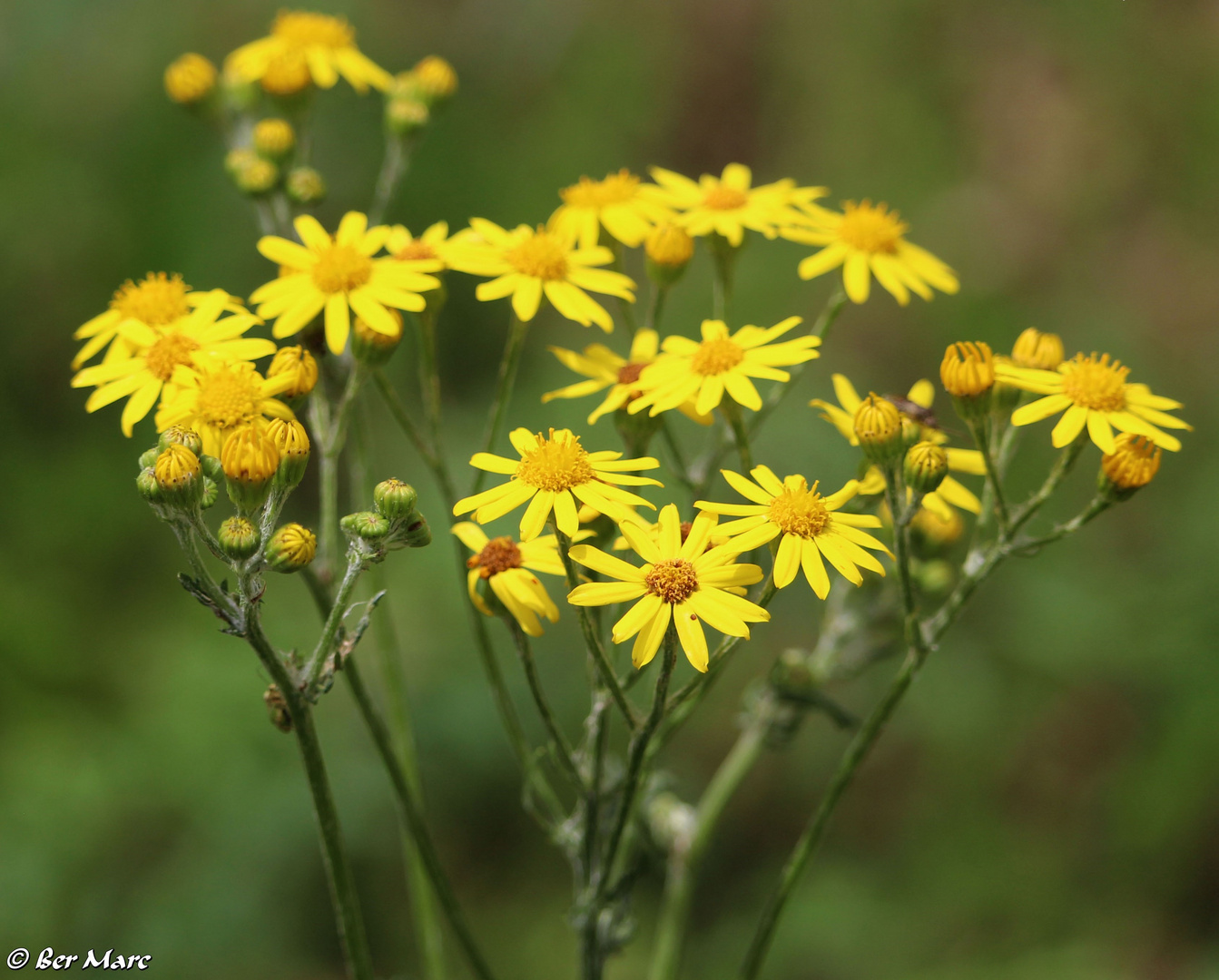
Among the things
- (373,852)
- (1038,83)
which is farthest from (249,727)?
(1038,83)

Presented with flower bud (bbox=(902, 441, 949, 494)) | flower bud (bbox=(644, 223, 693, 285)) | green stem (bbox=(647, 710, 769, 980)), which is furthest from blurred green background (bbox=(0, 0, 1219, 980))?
flower bud (bbox=(902, 441, 949, 494))

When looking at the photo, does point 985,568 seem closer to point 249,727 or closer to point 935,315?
point 249,727

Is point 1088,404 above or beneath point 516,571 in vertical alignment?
above

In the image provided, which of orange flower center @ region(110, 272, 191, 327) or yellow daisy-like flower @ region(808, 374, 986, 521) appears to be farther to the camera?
orange flower center @ region(110, 272, 191, 327)

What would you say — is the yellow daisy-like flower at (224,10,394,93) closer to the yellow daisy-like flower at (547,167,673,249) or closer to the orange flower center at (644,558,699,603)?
the yellow daisy-like flower at (547,167,673,249)

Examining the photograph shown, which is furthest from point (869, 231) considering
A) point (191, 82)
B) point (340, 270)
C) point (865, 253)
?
point (191, 82)

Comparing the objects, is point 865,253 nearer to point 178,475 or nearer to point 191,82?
point 178,475
